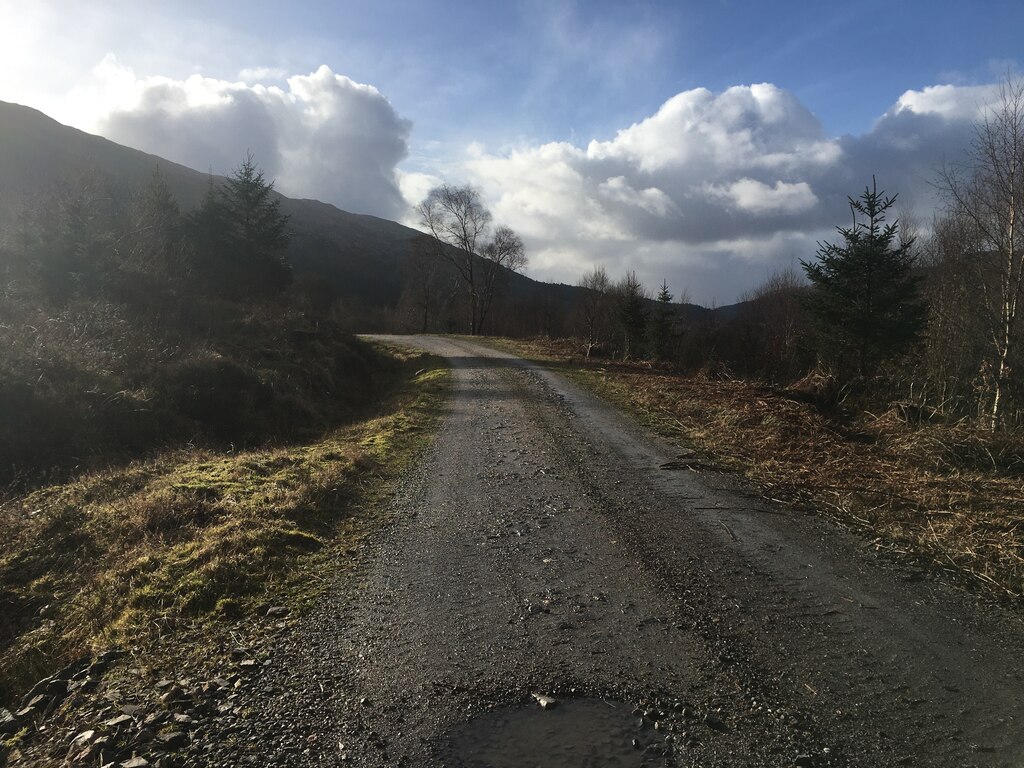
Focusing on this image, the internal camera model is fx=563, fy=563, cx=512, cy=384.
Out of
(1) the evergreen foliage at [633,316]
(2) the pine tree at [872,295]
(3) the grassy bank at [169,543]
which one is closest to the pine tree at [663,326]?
(1) the evergreen foliage at [633,316]

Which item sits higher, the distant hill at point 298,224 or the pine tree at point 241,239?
the distant hill at point 298,224

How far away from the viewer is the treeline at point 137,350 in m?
10.1

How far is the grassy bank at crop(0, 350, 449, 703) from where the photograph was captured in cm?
423

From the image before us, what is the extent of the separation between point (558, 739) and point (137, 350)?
14120mm

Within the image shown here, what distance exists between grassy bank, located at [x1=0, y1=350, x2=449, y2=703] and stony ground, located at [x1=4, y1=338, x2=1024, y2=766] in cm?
54

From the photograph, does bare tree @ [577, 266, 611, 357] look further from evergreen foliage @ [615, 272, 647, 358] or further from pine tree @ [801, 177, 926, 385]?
pine tree @ [801, 177, 926, 385]

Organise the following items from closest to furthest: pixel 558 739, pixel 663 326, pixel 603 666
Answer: pixel 558 739
pixel 603 666
pixel 663 326

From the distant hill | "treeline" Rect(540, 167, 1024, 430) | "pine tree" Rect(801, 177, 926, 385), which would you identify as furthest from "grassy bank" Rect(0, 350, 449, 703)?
the distant hill

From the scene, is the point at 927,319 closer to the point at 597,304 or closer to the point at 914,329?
the point at 914,329

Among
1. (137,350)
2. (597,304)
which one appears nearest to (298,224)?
(597,304)

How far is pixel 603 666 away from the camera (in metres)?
3.38

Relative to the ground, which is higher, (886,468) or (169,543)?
(886,468)

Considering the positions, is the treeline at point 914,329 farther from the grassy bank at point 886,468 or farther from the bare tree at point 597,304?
the bare tree at point 597,304

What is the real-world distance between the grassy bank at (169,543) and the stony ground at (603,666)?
54 centimetres
